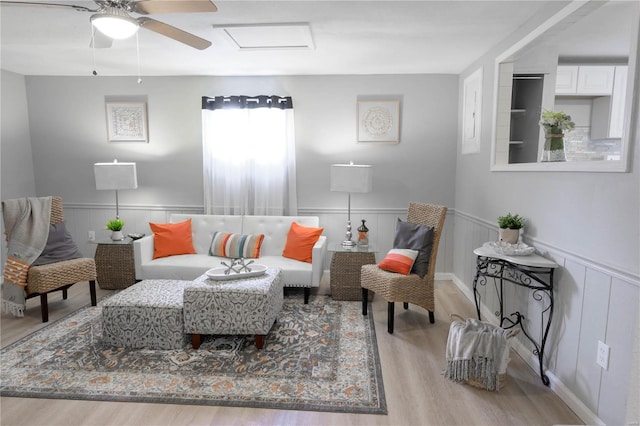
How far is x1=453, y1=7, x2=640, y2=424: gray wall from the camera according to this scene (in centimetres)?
176

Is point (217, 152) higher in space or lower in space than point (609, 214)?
higher

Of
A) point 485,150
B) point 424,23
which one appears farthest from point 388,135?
point 424,23

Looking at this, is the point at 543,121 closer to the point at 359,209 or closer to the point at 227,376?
the point at 359,209

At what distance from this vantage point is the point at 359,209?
4457 millimetres

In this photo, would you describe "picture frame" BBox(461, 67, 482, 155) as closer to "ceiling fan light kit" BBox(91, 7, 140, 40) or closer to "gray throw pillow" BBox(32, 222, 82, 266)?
"ceiling fan light kit" BBox(91, 7, 140, 40)

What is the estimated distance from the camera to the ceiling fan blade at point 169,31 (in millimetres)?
2062

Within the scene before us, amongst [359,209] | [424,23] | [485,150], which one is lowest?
[359,209]

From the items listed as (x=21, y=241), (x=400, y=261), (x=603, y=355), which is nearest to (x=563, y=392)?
(x=603, y=355)

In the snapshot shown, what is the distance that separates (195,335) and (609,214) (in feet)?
8.80

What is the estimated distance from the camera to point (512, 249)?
247cm

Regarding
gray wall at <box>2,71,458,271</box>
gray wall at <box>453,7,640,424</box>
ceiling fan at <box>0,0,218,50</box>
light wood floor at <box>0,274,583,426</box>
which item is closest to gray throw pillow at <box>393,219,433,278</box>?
gray wall at <box>453,7,640,424</box>

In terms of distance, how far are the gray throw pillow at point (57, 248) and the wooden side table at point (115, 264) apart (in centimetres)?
37

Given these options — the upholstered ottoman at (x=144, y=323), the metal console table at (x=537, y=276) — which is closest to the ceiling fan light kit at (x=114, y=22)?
the upholstered ottoman at (x=144, y=323)

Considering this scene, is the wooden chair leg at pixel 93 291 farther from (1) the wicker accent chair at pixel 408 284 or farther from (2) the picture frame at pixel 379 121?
(2) the picture frame at pixel 379 121
